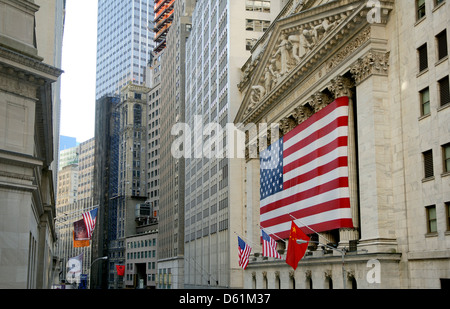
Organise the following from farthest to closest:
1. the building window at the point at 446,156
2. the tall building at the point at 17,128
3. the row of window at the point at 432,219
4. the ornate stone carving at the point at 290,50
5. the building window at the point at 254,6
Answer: the building window at the point at 254,6, the ornate stone carving at the point at 290,50, the row of window at the point at 432,219, the building window at the point at 446,156, the tall building at the point at 17,128

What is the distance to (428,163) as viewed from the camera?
123 ft

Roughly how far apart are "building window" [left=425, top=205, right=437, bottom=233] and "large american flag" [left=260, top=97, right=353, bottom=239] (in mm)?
9049

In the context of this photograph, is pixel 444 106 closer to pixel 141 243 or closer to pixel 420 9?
pixel 420 9

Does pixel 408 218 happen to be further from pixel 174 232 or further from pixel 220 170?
pixel 174 232

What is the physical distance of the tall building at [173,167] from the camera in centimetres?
12544

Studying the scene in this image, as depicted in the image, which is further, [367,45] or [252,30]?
[252,30]

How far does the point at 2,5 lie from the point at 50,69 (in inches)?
158

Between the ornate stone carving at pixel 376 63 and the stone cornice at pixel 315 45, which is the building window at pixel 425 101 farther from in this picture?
the stone cornice at pixel 315 45

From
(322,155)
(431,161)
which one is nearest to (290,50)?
(322,155)

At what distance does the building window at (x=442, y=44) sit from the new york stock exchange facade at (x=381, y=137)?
353 millimetres

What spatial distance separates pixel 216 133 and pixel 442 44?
5620 centimetres

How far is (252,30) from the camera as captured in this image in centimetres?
8619

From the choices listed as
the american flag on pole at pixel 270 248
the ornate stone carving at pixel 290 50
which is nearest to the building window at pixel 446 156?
the ornate stone carving at pixel 290 50
